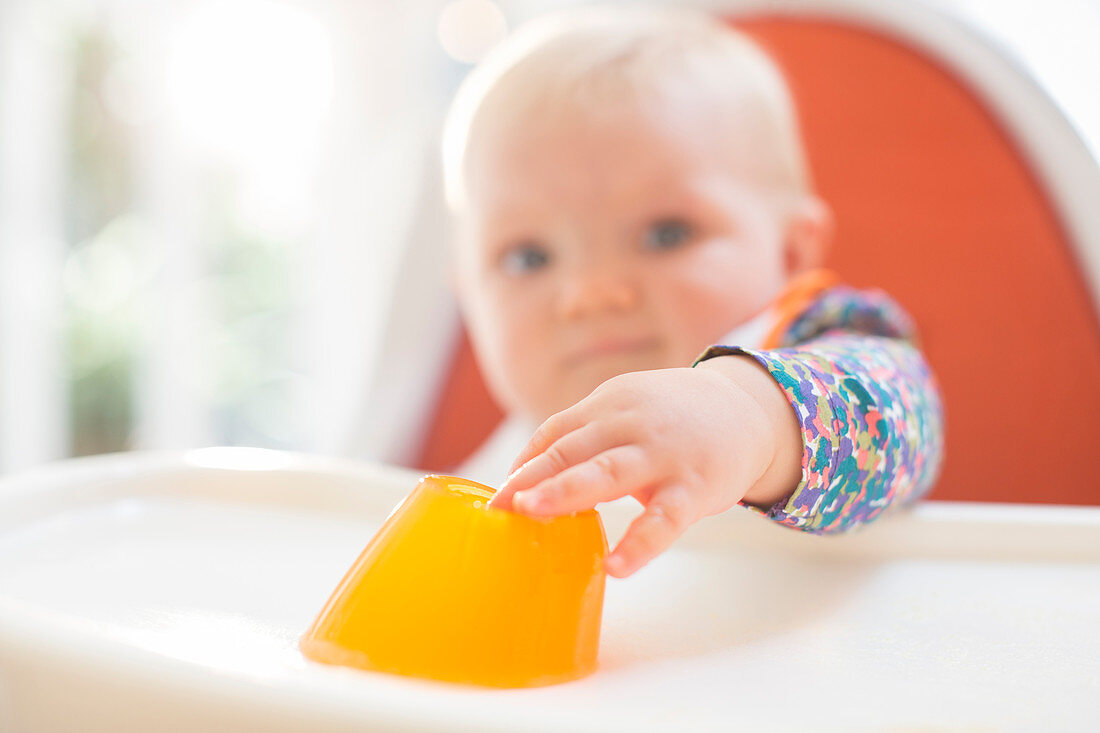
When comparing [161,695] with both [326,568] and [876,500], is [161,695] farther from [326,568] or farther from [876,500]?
[876,500]

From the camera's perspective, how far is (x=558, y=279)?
59 centimetres

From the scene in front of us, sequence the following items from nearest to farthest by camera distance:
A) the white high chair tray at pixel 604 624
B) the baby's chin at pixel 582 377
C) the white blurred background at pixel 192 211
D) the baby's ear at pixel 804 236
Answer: the white high chair tray at pixel 604 624
the baby's chin at pixel 582 377
the baby's ear at pixel 804 236
the white blurred background at pixel 192 211

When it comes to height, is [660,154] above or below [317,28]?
below

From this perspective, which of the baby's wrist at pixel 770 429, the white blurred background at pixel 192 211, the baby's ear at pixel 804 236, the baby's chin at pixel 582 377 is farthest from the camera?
the white blurred background at pixel 192 211

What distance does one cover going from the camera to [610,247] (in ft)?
1.85

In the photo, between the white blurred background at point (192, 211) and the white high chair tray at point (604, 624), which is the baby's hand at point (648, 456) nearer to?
the white high chair tray at point (604, 624)

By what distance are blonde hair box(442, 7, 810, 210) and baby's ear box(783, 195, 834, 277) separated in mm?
23

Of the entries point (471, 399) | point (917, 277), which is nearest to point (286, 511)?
point (471, 399)

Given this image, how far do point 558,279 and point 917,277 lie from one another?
0.38 meters

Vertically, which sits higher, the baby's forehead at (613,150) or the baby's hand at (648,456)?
the baby's forehead at (613,150)

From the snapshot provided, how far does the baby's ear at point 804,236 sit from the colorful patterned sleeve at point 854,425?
0.15m

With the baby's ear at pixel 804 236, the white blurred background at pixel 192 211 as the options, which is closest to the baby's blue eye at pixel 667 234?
the baby's ear at pixel 804 236

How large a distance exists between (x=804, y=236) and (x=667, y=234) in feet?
0.63

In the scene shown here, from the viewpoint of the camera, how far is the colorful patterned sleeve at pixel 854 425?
34cm
